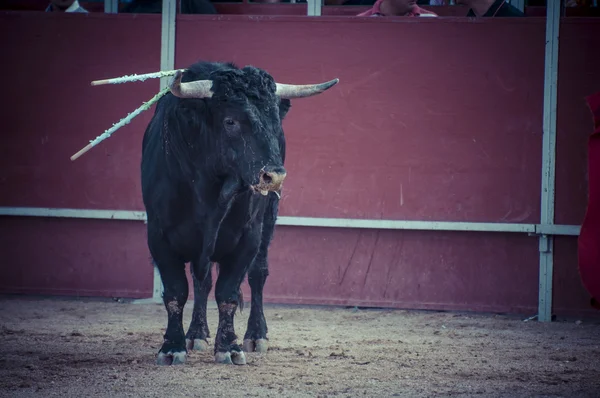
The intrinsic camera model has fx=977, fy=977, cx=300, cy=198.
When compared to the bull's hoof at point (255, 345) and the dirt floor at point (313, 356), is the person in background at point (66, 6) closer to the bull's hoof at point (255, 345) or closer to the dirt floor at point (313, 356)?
the dirt floor at point (313, 356)

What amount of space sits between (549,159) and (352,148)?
1.64 meters

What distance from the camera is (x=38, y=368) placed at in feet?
17.1

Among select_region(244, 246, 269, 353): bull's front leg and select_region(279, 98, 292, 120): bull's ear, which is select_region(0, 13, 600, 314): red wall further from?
select_region(279, 98, 292, 120): bull's ear

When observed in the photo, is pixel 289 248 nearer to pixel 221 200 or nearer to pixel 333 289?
pixel 333 289

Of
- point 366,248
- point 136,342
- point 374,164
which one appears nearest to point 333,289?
point 366,248

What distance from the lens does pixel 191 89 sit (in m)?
5.52

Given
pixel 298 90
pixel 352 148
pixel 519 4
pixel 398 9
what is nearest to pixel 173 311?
pixel 298 90

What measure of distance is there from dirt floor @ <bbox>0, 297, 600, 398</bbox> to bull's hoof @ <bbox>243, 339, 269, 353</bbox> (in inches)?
3.0

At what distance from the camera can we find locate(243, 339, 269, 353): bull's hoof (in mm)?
6199

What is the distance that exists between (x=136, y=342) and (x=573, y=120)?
406cm

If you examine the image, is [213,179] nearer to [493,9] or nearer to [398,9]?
[398,9]

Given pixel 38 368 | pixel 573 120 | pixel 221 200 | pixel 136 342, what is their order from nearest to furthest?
pixel 38 368 < pixel 221 200 < pixel 136 342 < pixel 573 120

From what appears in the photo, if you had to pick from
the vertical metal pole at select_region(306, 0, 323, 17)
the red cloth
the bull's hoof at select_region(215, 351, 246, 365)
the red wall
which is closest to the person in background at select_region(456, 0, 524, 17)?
the red wall

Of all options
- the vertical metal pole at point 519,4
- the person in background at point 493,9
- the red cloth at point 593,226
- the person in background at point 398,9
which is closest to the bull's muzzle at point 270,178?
the red cloth at point 593,226
